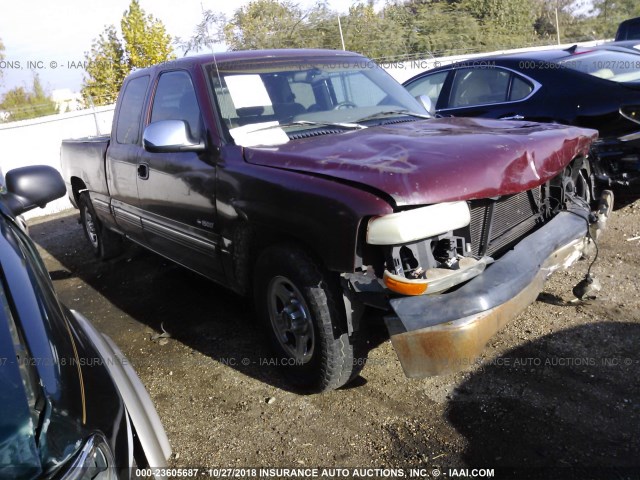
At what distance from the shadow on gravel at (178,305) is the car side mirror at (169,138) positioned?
4.07ft

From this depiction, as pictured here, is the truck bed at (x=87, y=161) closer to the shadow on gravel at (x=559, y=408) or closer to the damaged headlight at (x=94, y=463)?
the shadow on gravel at (x=559, y=408)

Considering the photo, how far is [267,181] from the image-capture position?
2830mm

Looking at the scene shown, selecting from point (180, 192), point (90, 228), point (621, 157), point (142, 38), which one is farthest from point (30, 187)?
point (142, 38)

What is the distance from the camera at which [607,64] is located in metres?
5.36

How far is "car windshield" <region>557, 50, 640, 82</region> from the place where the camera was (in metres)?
5.11

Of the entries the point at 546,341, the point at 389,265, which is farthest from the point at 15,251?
the point at 546,341

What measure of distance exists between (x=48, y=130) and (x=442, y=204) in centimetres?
983

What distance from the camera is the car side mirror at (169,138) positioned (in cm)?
324

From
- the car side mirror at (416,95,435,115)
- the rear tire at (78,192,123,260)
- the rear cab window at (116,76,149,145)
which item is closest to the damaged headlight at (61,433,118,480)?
the rear cab window at (116,76,149,145)

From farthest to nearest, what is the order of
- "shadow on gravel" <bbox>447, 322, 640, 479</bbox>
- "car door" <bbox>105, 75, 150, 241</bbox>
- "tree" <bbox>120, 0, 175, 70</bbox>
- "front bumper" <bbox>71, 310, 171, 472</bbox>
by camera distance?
"tree" <bbox>120, 0, 175, 70</bbox>
"car door" <bbox>105, 75, 150, 241</bbox>
"shadow on gravel" <bbox>447, 322, 640, 479</bbox>
"front bumper" <bbox>71, 310, 171, 472</bbox>

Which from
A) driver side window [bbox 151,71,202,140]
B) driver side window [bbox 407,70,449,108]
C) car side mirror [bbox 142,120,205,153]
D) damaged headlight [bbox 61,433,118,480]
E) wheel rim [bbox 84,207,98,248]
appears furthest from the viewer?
driver side window [bbox 407,70,449,108]

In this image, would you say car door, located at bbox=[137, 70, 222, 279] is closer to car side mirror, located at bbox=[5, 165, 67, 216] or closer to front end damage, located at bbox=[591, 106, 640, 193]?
car side mirror, located at bbox=[5, 165, 67, 216]

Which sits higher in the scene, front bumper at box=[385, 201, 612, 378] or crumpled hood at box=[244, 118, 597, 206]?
crumpled hood at box=[244, 118, 597, 206]

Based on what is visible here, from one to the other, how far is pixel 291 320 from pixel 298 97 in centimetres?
157
